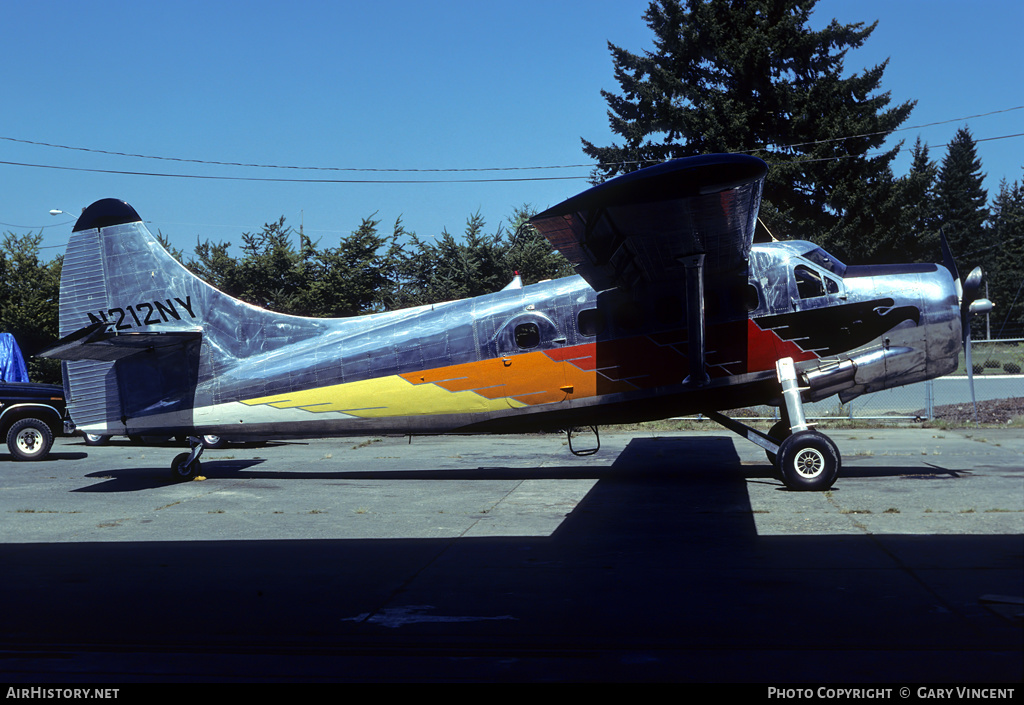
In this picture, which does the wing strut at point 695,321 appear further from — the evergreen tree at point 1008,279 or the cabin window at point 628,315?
the evergreen tree at point 1008,279

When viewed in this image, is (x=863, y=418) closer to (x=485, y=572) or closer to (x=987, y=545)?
(x=987, y=545)

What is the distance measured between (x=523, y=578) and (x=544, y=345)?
17.9 ft

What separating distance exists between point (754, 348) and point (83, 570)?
8250 mm

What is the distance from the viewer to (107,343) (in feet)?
37.3

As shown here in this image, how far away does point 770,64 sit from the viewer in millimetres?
32250

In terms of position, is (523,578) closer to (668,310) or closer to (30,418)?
(668,310)

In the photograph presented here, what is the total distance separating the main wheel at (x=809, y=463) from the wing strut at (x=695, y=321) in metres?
1.39

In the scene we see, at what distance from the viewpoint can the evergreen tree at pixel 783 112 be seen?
102 feet

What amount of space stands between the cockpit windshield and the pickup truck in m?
15.6

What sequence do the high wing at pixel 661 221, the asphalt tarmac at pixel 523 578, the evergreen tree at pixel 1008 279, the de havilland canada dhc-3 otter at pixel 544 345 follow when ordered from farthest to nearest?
the evergreen tree at pixel 1008 279
the de havilland canada dhc-3 otter at pixel 544 345
the high wing at pixel 661 221
the asphalt tarmac at pixel 523 578

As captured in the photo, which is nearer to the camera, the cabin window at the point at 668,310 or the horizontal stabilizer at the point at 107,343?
the cabin window at the point at 668,310

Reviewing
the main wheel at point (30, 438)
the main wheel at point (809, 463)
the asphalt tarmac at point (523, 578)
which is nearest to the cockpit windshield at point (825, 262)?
the main wheel at point (809, 463)

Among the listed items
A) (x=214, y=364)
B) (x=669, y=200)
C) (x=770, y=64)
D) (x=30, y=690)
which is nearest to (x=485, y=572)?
(x=30, y=690)

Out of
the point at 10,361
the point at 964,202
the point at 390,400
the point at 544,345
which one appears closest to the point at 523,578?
the point at 544,345
